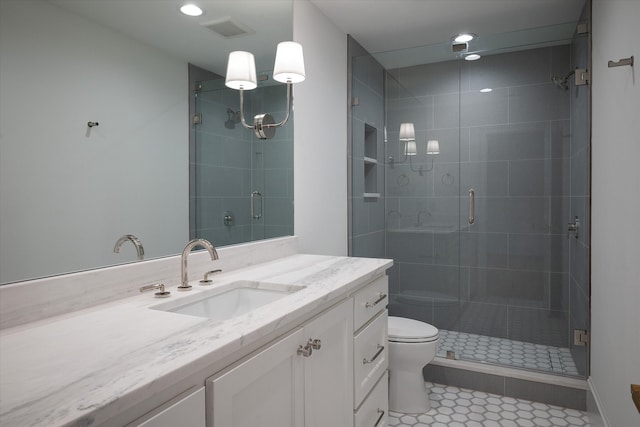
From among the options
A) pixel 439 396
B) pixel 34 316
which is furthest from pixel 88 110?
pixel 439 396

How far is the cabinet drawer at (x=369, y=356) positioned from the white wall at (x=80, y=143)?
2.57ft

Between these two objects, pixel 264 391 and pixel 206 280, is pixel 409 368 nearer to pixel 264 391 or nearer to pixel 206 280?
pixel 206 280

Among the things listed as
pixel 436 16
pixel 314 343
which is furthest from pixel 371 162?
pixel 314 343

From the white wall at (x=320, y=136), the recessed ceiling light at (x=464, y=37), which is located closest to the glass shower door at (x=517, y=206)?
the recessed ceiling light at (x=464, y=37)

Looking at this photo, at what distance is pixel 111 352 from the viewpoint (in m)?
→ 0.81

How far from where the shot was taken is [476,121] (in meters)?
2.96

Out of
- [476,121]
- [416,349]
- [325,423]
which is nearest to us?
[325,423]

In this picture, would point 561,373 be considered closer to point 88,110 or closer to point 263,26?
point 263,26

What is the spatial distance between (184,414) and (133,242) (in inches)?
28.8

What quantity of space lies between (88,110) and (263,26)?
1080mm


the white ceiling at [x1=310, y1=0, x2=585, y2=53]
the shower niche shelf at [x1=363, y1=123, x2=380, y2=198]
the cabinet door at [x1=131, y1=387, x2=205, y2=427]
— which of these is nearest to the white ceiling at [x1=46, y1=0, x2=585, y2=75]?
the white ceiling at [x1=310, y1=0, x2=585, y2=53]

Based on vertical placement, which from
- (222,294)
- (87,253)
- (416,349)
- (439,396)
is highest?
(87,253)

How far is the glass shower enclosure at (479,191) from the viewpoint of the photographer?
271 centimetres

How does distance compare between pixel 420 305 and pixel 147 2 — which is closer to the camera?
pixel 147 2
